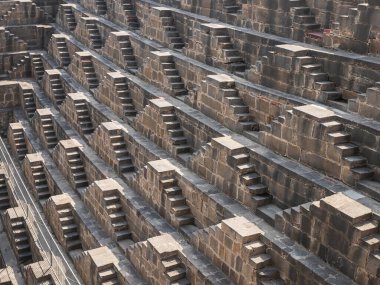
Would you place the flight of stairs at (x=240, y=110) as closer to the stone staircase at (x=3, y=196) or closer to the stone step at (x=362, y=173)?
the stone step at (x=362, y=173)

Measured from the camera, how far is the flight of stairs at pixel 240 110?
1446cm

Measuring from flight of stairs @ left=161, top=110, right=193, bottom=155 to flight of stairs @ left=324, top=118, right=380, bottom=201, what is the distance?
5328 mm

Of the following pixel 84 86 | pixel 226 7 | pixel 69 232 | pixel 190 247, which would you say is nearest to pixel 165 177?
pixel 190 247

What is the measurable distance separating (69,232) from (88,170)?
2.50 m

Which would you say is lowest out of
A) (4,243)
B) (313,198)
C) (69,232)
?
(4,243)

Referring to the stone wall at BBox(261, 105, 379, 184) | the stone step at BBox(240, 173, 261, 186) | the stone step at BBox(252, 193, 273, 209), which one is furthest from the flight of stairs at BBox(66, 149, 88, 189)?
the stone wall at BBox(261, 105, 379, 184)

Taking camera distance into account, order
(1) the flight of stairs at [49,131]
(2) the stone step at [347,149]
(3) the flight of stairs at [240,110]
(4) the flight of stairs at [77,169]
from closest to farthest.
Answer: (2) the stone step at [347,149], (3) the flight of stairs at [240,110], (4) the flight of stairs at [77,169], (1) the flight of stairs at [49,131]

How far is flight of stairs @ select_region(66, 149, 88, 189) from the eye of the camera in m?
18.7

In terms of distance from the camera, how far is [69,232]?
55.8 feet

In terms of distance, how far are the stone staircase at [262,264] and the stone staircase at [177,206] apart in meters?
3.08

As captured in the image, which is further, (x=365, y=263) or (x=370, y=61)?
(x=370, y=61)

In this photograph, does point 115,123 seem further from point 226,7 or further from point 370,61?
point 370,61

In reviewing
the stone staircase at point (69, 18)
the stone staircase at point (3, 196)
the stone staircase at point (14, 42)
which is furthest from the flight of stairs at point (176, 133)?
the stone staircase at point (14, 42)

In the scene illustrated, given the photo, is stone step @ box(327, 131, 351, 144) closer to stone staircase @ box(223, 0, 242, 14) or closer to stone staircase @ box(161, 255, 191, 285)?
stone staircase @ box(161, 255, 191, 285)
